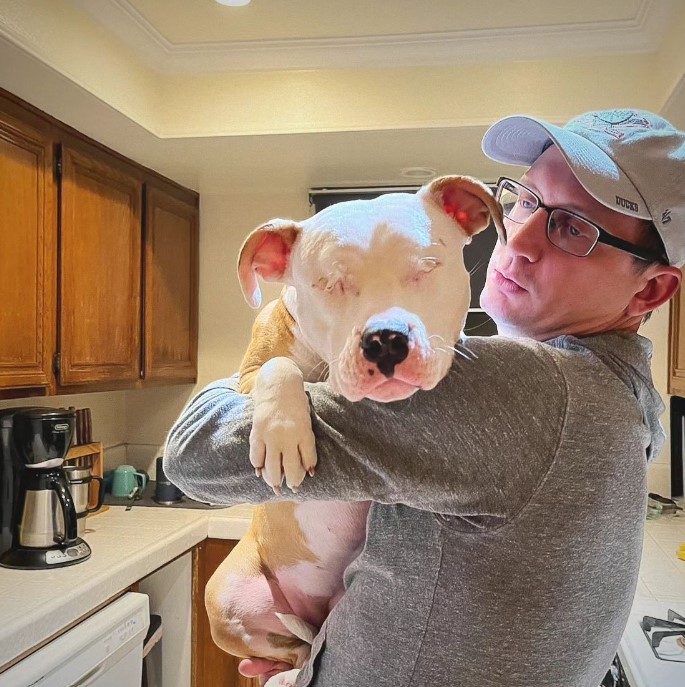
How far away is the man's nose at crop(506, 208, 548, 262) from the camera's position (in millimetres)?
896

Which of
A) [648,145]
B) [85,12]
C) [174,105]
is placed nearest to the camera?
[648,145]

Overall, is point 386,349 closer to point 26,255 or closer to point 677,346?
point 26,255

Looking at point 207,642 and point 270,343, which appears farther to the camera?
point 207,642

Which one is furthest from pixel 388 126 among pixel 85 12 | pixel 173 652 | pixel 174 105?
pixel 173 652

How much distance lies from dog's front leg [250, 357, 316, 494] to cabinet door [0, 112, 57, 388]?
1620 millimetres

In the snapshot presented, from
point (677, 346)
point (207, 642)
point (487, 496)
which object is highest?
point (677, 346)

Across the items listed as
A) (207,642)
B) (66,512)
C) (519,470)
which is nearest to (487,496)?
(519,470)

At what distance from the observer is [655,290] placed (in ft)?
Answer: 2.84

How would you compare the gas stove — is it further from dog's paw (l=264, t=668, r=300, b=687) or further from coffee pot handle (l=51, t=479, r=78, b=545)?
coffee pot handle (l=51, t=479, r=78, b=545)

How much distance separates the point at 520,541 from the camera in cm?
73

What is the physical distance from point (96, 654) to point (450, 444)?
1.72 metres

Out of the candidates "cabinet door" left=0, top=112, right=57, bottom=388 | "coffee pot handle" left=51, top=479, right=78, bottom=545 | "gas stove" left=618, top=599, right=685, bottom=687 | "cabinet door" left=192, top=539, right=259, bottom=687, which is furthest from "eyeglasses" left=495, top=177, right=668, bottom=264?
"cabinet door" left=192, top=539, right=259, bottom=687

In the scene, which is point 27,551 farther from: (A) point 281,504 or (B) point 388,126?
(B) point 388,126

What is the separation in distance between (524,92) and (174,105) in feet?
4.18
